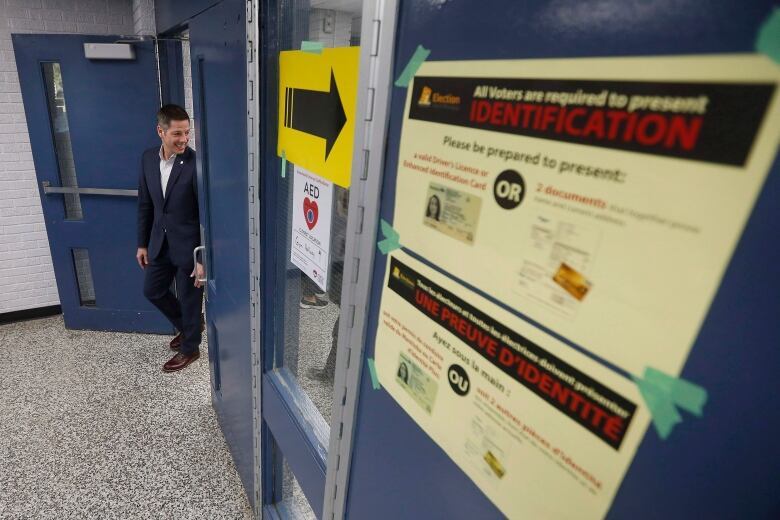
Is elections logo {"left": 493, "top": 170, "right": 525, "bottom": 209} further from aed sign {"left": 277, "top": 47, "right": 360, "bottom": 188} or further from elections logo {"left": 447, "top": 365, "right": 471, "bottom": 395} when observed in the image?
aed sign {"left": 277, "top": 47, "right": 360, "bottom": 188}

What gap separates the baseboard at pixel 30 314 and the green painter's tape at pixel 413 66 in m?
4.49

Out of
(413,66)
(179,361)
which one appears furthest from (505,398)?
(179,361)

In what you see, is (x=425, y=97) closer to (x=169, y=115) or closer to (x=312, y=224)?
(x=312, y=224)

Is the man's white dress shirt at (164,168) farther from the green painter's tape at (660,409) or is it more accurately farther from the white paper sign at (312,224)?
the green painter's tape at (660,409)

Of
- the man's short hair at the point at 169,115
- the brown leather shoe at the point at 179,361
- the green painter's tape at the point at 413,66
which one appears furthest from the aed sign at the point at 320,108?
the brown leather shoe at the point at 179,361

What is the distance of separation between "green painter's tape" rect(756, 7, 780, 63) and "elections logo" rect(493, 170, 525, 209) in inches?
10.3

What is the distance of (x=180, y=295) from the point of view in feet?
10.2

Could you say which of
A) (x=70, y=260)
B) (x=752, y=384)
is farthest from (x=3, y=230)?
(x=752, y=384)

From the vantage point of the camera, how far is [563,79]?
51 cm

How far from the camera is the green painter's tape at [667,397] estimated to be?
0.44m

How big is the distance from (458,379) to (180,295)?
2870 mm

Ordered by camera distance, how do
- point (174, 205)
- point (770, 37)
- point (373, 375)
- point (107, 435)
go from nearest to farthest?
point (770, 37) → point (373, 375) → point (107, 435) → point (174, 205)

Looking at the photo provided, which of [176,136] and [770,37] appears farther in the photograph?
[176,136]

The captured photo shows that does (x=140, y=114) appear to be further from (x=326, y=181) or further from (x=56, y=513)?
(x=326, y=181)
